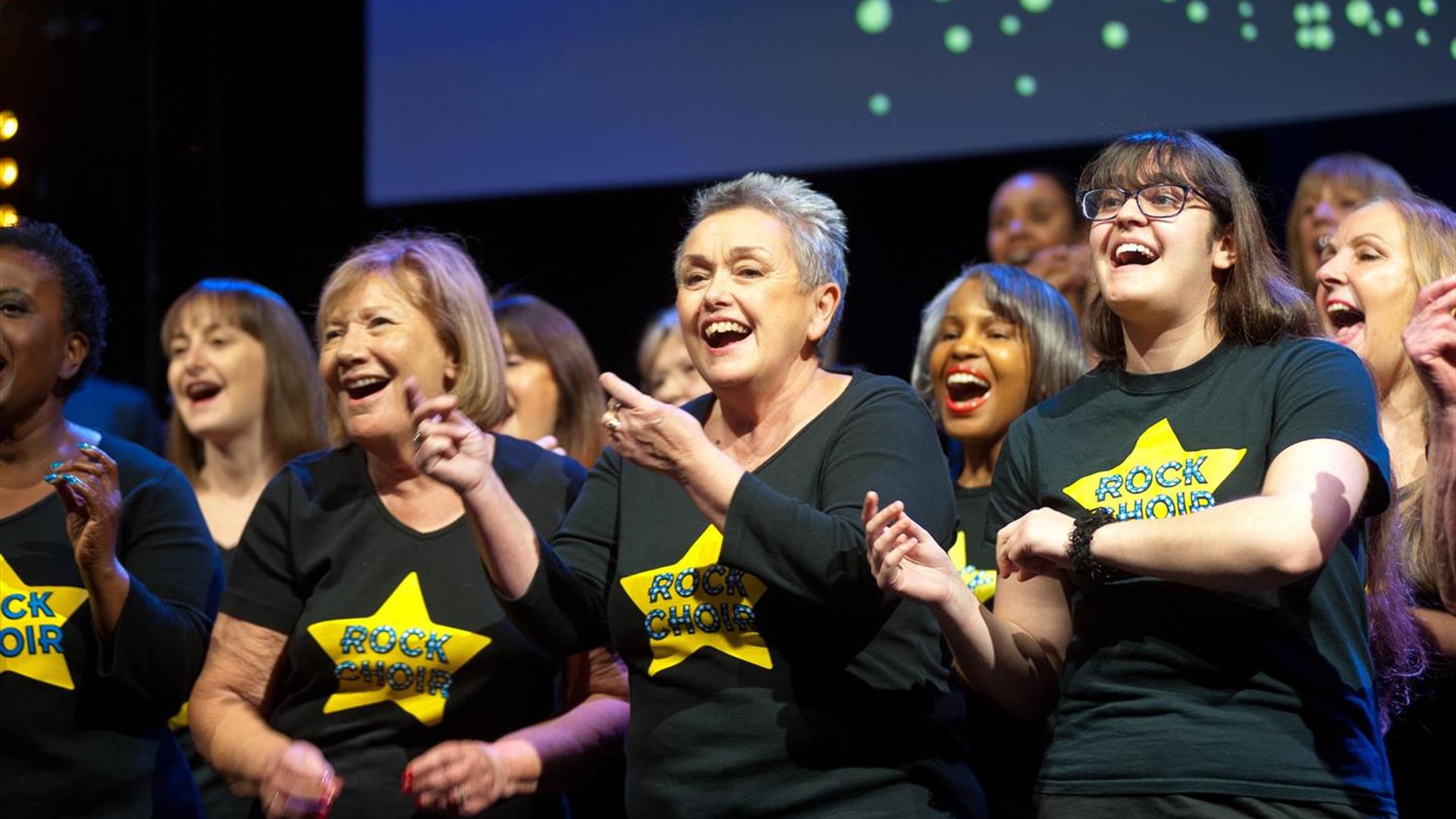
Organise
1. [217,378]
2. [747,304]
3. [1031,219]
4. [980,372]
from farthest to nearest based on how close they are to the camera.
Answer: [1031,219] < [217,378] < [980,372] < [747,304]

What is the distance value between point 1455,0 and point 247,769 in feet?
11.3

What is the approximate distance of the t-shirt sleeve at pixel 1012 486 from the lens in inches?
90.4

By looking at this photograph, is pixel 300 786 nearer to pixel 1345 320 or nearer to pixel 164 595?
pixel 164 595

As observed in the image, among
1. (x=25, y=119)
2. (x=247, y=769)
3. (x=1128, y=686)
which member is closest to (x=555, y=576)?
(x=247, y=769)

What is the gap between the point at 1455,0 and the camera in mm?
3834

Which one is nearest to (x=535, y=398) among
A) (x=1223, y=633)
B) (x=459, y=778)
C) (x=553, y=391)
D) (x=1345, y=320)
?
(x=553, y=391)

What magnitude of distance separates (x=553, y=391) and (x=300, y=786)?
1754 millimetres

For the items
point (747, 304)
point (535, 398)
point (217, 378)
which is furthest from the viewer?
point (535, 398)

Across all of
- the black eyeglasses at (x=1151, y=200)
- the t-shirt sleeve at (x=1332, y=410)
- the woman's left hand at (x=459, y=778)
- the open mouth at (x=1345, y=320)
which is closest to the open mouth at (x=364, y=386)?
the woman's left hand at (x=459, y=778)

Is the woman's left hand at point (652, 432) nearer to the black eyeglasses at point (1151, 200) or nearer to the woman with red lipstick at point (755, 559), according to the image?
the woman with red lipstick at point (755, 559)

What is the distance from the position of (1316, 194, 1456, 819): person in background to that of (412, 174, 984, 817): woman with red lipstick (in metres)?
0.75

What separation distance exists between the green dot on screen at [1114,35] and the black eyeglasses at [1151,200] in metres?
Result: 2.37

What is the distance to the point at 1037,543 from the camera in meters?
2.01

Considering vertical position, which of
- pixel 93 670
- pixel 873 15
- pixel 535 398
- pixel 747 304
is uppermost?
pixel 873 15
